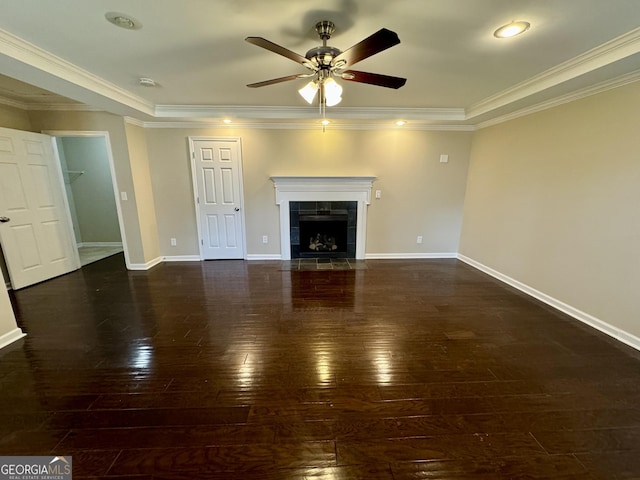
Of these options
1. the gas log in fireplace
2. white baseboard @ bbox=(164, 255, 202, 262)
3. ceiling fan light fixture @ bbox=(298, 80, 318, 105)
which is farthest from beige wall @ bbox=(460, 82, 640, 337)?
white baseboard @ bbox=(164, 255, 202, 262)

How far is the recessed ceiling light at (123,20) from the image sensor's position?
5.47 ft

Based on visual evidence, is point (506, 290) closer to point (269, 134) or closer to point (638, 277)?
point (638, 277)

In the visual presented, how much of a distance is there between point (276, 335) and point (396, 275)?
2.24 m

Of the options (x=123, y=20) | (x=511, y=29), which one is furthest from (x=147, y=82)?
(x=511, y=29)

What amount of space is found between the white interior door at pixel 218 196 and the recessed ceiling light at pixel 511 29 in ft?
11.5

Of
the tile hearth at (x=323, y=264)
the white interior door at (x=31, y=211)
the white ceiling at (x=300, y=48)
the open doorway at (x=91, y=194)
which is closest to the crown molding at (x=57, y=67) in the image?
the white ceiling at (x=300, y=48)

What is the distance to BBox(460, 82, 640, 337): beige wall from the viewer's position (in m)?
2.33

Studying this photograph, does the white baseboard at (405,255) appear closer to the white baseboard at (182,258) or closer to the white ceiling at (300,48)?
the white ceiling at (300,48)

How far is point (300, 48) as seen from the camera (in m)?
2.17

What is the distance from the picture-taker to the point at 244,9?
1.64m

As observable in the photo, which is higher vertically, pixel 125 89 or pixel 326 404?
pixel 125 89

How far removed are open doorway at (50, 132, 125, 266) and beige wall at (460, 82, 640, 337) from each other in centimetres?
670

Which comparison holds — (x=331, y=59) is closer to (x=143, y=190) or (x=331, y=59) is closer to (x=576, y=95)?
(x=576, y=95)

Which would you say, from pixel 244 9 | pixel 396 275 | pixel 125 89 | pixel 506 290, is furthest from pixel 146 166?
pixel 506 290
